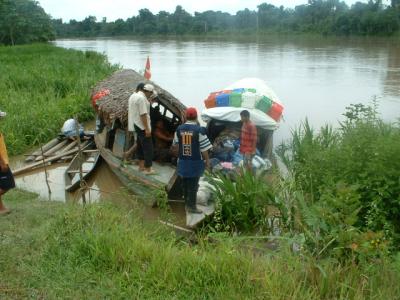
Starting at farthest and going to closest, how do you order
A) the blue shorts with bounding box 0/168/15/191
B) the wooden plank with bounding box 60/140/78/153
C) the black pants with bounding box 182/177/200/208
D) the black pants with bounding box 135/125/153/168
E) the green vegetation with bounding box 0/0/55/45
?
1. the green vegetation with bounding box 0/0/55/45
2. the wooden plank with bounding box 60/140/78/153
3. the black pants with bounding box 135/125/153/168
4. the black pants with bounding box 182/177/200/208
5. the blue shorts with bounding box 0/168/15/191

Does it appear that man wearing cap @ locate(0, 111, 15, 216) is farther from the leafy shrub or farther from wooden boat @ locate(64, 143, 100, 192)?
the leafy shrub

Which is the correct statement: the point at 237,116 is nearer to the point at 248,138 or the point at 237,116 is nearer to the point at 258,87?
the point at 248,138

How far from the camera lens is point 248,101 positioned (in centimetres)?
922

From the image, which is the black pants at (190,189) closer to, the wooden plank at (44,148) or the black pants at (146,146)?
the black pants at (146,146)

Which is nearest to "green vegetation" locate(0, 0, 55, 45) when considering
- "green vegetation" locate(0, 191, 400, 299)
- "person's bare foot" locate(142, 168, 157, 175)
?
"person's bare foot" locate(142, 168, 157, 175)

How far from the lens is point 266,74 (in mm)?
23953

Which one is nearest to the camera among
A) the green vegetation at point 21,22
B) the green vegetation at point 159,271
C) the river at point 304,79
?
the green vegetation at point 159,271

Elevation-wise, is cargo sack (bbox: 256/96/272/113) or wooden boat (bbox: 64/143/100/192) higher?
cargo sack (bbox: 256/96/272/113)

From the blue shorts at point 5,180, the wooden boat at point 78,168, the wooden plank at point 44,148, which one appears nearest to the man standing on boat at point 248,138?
the wooden boat at point 78,168

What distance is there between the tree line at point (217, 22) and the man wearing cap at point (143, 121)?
3409 centimetres

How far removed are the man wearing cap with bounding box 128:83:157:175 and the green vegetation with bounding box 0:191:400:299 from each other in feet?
8.50

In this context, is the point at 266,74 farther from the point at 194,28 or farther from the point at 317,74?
the point at 194,28

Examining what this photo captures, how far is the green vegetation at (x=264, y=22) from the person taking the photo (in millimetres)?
47031

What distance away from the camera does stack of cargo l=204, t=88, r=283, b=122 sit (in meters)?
9.23
